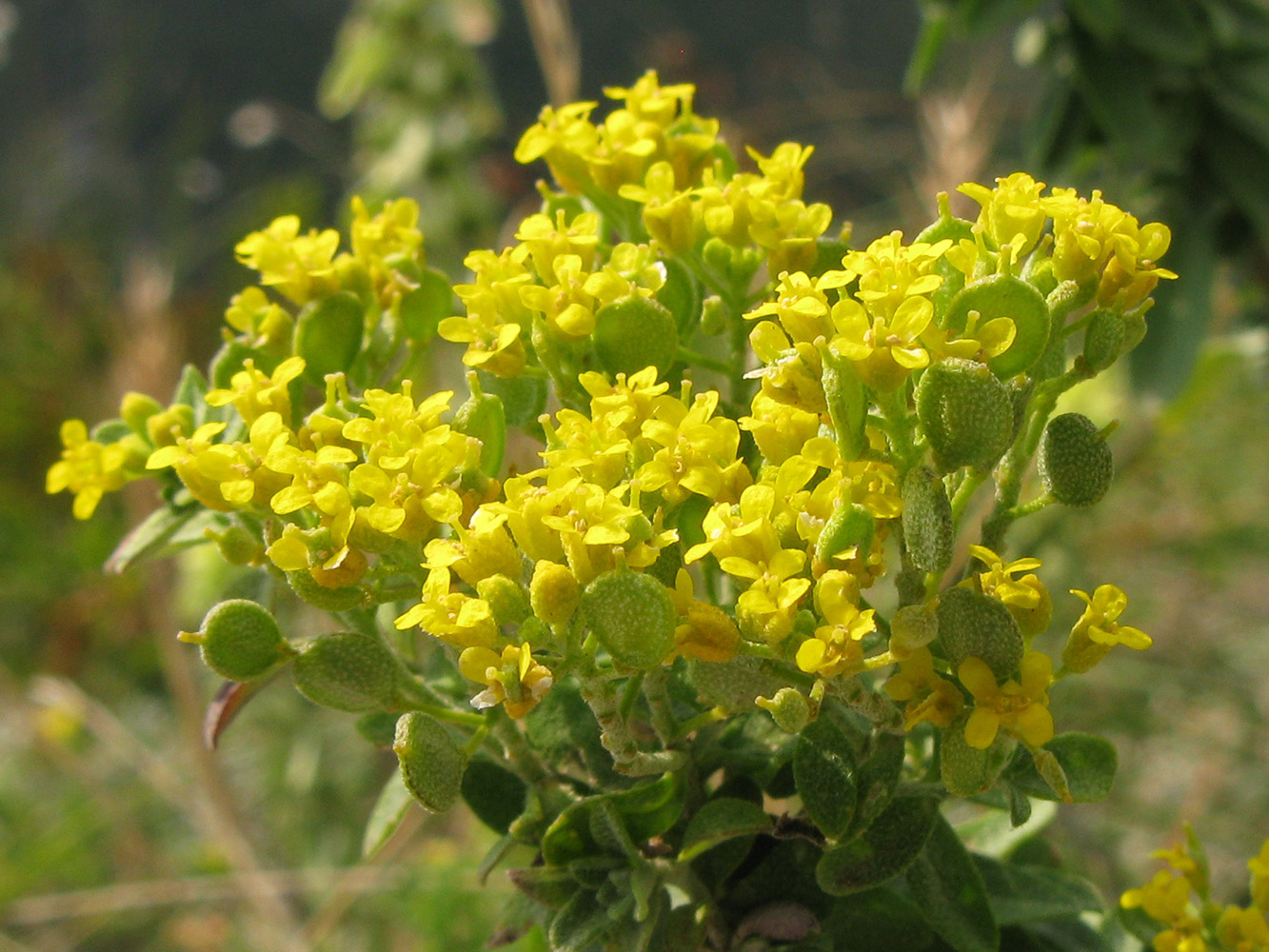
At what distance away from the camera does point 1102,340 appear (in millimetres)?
705

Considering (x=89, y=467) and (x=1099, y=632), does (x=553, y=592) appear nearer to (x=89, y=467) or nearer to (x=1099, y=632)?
(x=1099, y=632)

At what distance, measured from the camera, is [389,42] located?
134 inches

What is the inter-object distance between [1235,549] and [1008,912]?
2.35 meters

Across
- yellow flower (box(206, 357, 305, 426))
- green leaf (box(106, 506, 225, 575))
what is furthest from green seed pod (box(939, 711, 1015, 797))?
green leaf (box(106, 506, 225, 575))

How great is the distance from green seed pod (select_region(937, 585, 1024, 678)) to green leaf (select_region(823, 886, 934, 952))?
0.85 ft

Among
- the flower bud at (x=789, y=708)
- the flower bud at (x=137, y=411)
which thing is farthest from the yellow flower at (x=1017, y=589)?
the flower bud at (x=137, y=411)

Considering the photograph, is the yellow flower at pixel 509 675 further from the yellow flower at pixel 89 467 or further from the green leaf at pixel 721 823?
the yellow flower at pixel 89 467

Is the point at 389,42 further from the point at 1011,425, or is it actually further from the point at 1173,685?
the point at 1011,425

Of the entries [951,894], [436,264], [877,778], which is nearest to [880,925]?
[951,894]

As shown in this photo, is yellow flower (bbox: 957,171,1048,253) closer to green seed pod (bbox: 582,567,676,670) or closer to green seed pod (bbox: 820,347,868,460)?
green seed pod (bbox: 820,347,868,460)

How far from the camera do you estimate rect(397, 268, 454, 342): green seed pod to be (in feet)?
2.98

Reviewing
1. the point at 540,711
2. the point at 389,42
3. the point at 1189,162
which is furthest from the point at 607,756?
the point at 389,42

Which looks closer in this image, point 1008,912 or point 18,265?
point 1008,912

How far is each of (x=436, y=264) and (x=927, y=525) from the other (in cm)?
312
